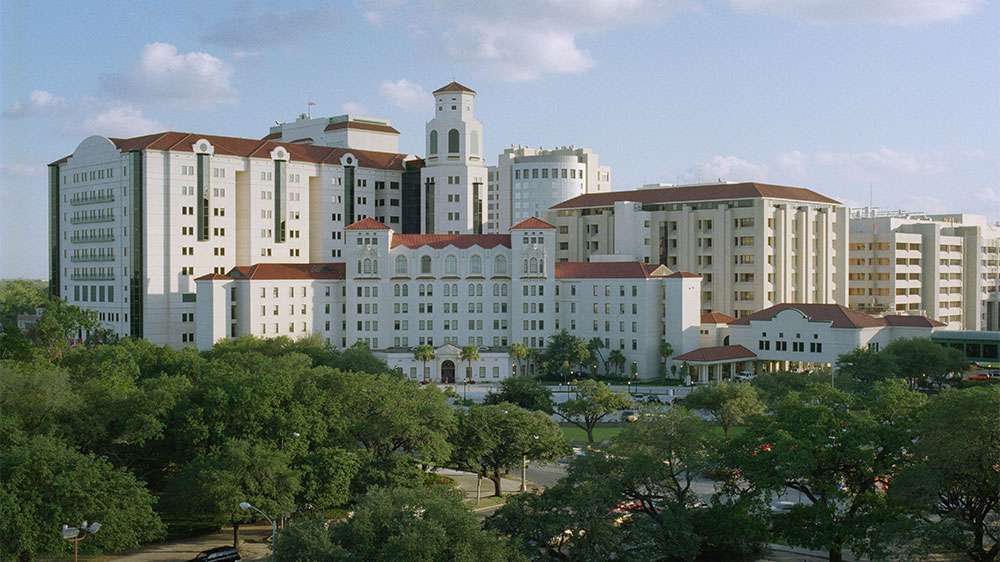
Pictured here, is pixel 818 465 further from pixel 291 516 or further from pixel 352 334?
pixel 352 334

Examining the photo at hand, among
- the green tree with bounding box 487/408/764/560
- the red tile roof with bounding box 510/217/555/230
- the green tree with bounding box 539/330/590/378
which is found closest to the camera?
the green tree with bounding box 487/408/764/560

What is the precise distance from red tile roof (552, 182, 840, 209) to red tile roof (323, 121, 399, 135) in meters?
30.4

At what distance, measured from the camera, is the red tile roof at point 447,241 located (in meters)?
123

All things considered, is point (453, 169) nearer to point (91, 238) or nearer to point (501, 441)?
point (91, 238)

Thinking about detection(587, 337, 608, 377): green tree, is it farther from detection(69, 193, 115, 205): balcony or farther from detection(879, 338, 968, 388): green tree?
detection(69, 193, 115, 205): balcony

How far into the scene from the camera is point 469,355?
11506 centimetres

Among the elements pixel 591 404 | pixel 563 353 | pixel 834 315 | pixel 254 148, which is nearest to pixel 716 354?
pixel 834 315

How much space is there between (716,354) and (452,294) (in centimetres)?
3136

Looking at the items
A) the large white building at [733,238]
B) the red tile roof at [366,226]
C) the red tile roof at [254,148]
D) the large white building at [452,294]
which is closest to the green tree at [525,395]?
the large white building at [452,294]

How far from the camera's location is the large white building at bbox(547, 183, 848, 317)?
437ft

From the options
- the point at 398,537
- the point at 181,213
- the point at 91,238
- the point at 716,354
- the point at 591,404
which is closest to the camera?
the point at 398,537

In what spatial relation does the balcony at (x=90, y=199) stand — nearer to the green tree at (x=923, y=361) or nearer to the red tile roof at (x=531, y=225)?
the red tile roof at (x=531, y=225)

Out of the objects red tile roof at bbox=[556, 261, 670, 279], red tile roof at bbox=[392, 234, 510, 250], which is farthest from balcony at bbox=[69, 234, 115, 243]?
red tile roof at bbox=[556, 261, 670, 279]

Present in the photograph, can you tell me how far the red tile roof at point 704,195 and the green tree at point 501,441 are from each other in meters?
77.8
